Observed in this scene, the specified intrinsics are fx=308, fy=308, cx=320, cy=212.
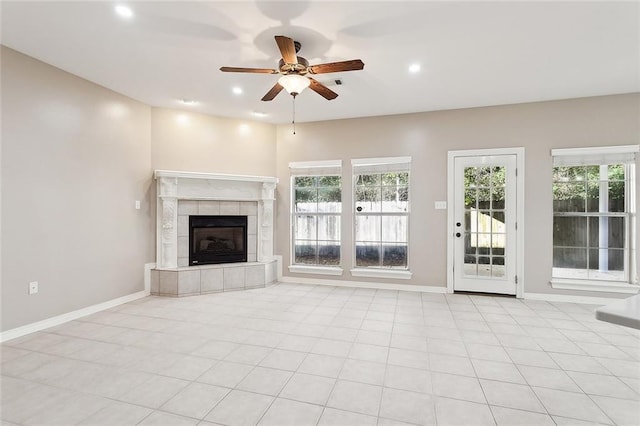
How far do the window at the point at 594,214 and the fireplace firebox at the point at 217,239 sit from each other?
15.7 ft

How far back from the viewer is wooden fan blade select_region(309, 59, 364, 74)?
255cm

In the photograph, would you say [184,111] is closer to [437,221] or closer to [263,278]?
[263,278]

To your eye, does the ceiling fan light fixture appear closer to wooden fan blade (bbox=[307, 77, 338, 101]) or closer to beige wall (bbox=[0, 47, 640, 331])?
wooden fan blade (bbox=[307, 77, 338, 101])

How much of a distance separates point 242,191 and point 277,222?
84 centimetres

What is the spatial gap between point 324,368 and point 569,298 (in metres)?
3.88

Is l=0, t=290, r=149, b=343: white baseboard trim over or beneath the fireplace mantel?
beneath

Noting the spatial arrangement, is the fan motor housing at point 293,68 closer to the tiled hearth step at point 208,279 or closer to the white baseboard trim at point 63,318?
the tiled hearth step at point 208,279

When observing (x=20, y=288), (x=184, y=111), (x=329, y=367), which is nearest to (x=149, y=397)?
(x=329, y=367)

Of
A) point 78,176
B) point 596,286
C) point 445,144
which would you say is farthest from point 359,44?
point 596,286

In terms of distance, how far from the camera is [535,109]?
14.3 ft

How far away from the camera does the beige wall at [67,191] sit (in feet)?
9.86

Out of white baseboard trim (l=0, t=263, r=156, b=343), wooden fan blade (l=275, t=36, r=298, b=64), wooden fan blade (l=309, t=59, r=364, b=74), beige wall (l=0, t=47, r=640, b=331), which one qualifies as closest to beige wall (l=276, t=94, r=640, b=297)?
beige wall (l=0, t=47, r=640, b=331)

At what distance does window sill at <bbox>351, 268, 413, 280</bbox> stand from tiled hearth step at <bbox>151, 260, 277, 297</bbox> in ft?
5.00

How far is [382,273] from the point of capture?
16.4ft
